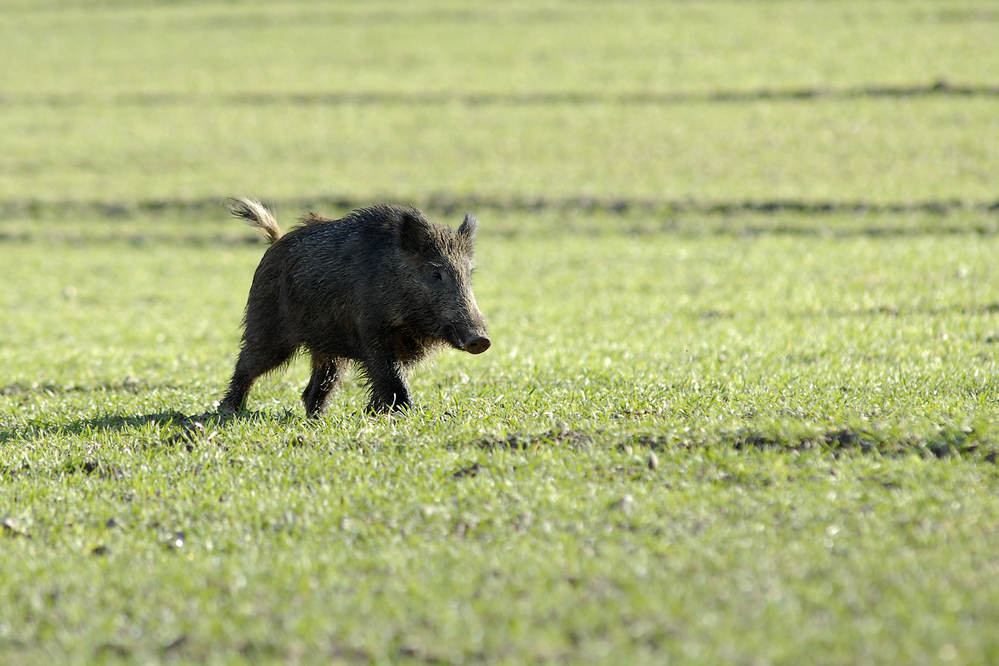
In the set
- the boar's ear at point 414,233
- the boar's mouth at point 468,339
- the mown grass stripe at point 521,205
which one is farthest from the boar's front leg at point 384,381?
the mown grass stripe at point 521,205

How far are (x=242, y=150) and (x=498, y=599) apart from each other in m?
29.6

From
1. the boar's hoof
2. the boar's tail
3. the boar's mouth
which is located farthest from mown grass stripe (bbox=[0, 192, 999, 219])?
the boar's hoof

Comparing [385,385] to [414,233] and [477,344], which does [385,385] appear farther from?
[414,233]

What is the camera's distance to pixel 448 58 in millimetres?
43375

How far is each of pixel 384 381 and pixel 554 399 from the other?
1.35 meters

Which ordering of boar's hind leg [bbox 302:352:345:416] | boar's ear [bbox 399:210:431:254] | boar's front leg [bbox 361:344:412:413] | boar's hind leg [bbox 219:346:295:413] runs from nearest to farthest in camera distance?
boar's front leg [bbox 361:344:412:413], boar's ear [bbox 399:210:431:254], boar's hind leg [bbox 302:352:345:416], boar's hind leg [bbox 219:346:295:413]

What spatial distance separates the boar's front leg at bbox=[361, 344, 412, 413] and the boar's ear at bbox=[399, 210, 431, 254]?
0.86 metres

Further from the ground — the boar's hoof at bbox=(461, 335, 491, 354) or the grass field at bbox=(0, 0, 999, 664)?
the boar's hoof at bbox=(461, 335, 491, 354)

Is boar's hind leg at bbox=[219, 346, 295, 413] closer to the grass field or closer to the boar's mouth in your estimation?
the grass field

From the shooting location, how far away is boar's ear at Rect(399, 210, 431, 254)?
31.2 feet

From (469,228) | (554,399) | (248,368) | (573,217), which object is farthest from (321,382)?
(573,217)

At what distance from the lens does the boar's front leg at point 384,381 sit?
9195mm

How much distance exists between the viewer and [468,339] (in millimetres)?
9000

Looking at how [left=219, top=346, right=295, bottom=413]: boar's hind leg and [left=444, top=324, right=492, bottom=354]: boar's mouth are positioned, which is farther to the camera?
[left=219, top=346, right=295, bottom=413]: boar's hind leg
